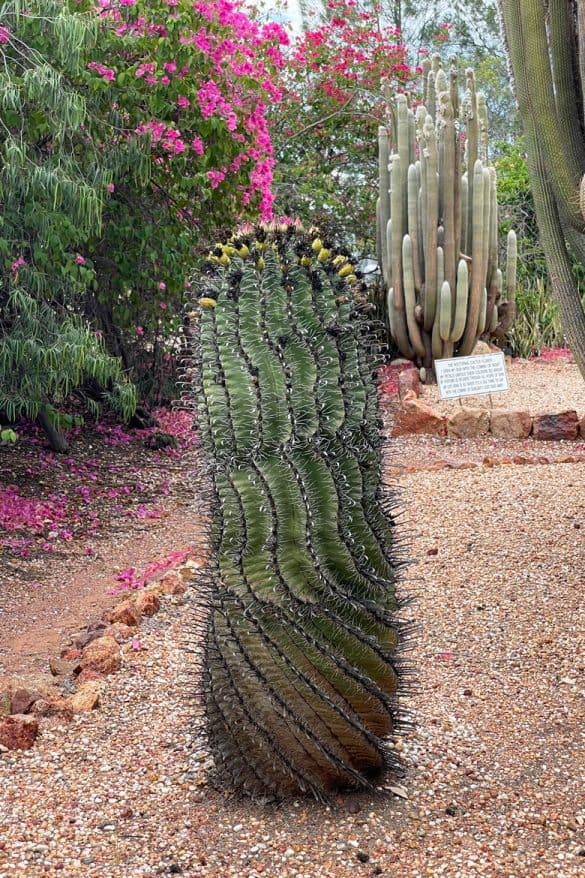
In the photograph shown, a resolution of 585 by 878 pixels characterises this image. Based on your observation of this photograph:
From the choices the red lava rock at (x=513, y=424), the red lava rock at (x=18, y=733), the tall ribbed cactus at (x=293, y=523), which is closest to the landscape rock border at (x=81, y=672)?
the red lava rock at (x=18, y=733)

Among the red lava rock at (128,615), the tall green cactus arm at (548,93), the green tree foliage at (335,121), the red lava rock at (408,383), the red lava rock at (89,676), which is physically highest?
the green tree foliage at (335,121)

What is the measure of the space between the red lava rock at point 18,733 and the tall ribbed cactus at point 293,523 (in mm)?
→ 726

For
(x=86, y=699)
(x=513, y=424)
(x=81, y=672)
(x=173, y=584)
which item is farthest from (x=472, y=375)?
(x=86, y=699)

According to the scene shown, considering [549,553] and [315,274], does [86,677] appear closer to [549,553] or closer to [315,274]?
[315,274]

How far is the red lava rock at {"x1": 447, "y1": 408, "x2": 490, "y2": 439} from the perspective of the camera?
7555 mm

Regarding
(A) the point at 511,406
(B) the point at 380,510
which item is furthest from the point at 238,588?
(A) the point at 511,406

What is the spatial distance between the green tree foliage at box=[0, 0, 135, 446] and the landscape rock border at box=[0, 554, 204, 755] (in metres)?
1.35

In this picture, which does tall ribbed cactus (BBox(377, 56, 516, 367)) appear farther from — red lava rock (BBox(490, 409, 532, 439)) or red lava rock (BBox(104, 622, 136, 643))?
red lava rock (BBox(104, 622, 136, 643))

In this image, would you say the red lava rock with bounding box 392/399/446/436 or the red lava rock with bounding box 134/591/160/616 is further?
the red lava rock with bounding box 392/399/446/436

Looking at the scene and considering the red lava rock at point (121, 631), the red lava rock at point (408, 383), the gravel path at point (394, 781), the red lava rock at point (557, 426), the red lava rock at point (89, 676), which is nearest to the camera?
the gravel path at point (394, 781)

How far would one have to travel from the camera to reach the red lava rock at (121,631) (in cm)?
369

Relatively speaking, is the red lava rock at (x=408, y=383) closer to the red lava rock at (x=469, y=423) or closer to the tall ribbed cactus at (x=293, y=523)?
the red lava rock at (x=469, y=423)

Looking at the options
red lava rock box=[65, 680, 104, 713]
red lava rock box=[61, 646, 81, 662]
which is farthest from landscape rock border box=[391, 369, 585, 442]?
red lava rock box=[65, 680, 104, 713]

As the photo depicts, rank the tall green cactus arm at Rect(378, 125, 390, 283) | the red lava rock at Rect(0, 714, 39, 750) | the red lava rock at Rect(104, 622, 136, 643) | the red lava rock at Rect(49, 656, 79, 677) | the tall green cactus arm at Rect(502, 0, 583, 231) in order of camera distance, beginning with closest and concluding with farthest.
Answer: the red lava rock at Rect(0, 714, 39, 750)
the red lava rock at Rect(49, 656, 79, 677)
the red lava rock at Rect(104, 622, 136, 643)
the tall green cactus arm at Rect(502, 0, 583, 231)
the tall green cactus arm at Rect(378, 125, 390, 283)
